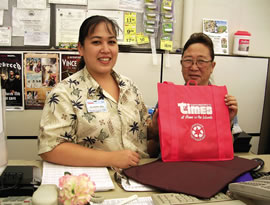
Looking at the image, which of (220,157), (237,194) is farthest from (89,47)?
(237,194)

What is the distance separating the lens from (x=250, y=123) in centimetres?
235

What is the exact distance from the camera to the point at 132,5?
6.80 feet

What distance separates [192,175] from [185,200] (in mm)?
178

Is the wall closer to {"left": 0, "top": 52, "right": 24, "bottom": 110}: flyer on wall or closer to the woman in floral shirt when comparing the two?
the woman in floral shirt

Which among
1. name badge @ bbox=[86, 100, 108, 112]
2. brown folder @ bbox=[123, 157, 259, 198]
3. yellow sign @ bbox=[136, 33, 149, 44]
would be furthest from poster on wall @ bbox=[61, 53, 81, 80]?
brown folder @ bbox=[123, 157, 259, 198]

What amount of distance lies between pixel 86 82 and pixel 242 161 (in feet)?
2.56

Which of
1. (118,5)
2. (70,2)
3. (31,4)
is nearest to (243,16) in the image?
(118,5)

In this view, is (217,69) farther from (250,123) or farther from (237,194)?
(237,194)

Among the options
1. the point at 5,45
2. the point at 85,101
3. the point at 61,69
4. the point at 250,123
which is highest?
the point at 5,45

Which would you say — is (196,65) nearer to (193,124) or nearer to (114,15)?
(193,124)

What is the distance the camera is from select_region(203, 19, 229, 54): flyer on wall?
2250mm

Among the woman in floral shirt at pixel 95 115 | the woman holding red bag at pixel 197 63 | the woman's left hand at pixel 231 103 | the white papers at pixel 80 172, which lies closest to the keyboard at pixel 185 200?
the white papers at pixel 80 172

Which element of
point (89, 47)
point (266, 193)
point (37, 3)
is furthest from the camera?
point (37, 3)

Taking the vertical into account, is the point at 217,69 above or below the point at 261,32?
below
